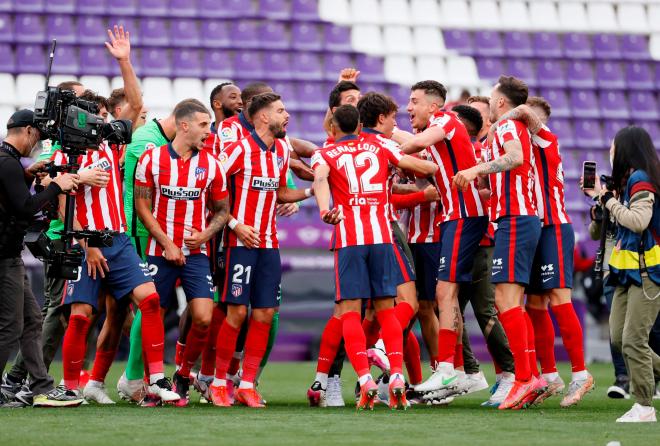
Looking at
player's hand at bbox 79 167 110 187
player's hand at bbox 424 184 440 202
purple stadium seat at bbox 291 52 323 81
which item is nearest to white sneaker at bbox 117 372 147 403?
player's hand at bbox 79 167 110 187

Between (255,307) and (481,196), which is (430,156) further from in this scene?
(255,307)

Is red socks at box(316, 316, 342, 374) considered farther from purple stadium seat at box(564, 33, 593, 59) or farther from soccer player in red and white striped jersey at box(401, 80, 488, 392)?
purple stadium seat at box(564, 33, 593, 59)

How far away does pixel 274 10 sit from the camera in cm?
1969

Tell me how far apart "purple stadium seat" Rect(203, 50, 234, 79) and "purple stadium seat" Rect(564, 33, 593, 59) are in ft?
21.2

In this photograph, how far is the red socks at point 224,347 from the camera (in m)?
8.03

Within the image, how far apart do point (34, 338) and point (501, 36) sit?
1464 centimetres

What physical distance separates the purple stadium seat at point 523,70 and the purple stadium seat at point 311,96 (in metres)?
3.62

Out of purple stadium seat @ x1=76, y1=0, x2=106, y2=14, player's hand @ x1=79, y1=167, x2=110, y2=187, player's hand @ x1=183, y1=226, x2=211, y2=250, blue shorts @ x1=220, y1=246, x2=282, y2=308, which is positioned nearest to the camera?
player's hand @ x1=79, y1=167, x2=110, y2=187

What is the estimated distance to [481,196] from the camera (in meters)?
8.41

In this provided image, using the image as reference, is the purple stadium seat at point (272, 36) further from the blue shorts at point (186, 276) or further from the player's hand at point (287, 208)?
the blue shorts at point (186, 276)

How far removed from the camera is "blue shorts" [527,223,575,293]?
8.20m

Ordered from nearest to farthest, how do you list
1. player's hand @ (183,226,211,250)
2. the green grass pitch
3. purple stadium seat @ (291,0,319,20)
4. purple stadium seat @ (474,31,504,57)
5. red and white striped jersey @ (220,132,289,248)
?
the green grass pitch, player's hand @ (183,226,211,250), red and white striped jersey @ (220,132,289,248), purple stadium seat @ (291,0,319,20), purple stadium seat @ (474,31,504,57)

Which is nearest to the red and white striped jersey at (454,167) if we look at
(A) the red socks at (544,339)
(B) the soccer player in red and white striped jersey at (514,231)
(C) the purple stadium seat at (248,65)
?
(B) the soccer player in red and white striped jersey at (514,231)

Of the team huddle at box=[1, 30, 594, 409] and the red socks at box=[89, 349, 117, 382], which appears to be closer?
the team huddle at box=[1, 30, 594, 409]
